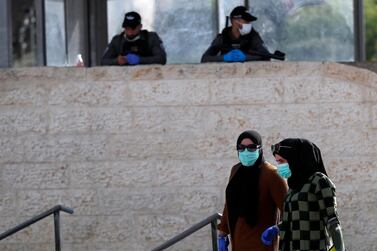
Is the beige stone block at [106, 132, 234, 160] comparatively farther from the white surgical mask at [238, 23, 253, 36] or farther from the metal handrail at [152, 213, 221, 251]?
the metal handrail at [152, 213, 221, 251]

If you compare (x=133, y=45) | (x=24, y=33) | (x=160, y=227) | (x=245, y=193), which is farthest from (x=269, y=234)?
(x=24, y=33)

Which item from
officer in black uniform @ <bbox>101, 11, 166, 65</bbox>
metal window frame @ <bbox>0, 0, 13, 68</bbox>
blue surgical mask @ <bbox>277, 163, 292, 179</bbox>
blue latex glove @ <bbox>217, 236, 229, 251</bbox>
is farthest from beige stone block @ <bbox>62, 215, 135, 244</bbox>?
blue surgical mask @ <bbox>277, 163, 292, 179</bbox>

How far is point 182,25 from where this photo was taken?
582 inches

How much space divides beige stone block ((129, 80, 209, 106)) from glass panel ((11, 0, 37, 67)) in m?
2.09

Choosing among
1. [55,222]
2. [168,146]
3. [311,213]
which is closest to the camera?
[311,213]

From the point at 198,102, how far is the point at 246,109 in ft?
1.51

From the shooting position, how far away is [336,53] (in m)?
14.6

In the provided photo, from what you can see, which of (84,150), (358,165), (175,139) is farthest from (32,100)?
(358,165)

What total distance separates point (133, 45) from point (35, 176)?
5.44 ft

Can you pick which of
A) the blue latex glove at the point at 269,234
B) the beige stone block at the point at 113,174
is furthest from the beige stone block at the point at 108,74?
the blue latex glove at the point at 269,234

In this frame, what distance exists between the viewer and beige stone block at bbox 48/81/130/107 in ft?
39.7

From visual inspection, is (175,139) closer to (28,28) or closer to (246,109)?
(246,109)

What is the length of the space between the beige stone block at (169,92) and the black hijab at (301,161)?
3.36m

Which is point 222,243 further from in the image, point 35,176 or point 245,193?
point 35,176
